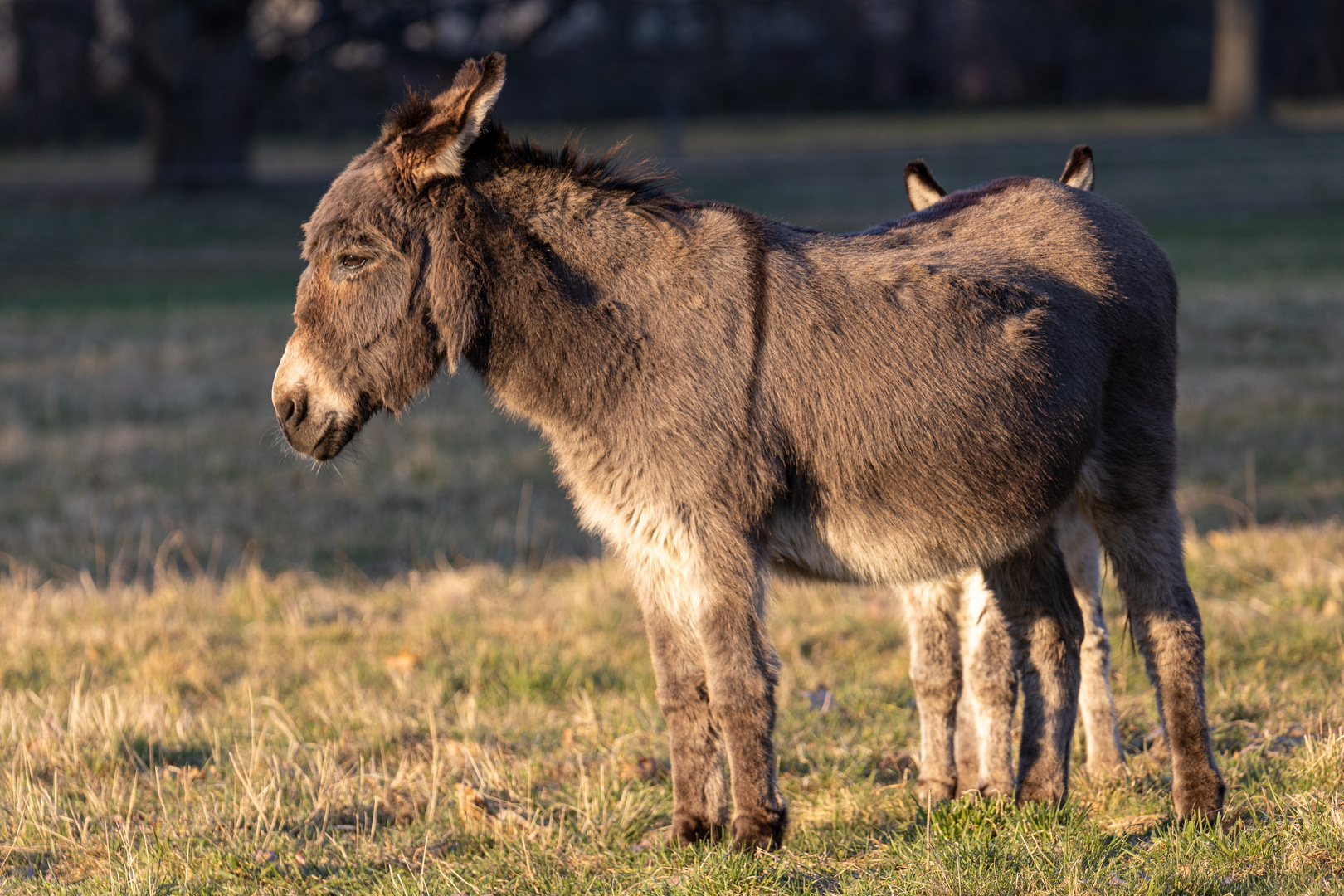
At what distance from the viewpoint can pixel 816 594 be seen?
6.49 metres

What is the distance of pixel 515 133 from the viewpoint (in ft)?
97.5

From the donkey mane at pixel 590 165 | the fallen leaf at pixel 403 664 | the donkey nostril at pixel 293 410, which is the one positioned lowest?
the fallen leaf at pixel 403 664

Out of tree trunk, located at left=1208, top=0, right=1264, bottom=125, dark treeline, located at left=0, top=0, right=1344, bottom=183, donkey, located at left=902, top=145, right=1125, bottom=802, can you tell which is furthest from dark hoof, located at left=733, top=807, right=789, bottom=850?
tree trunk, located at left=1208, top=0, right=1264, bottom=125

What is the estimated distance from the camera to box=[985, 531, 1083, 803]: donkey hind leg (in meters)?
4.05

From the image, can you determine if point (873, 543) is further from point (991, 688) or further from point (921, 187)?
point (921, 187)

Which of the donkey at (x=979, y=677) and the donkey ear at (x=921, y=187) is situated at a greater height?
the donkey ear at (x=921, y=187)

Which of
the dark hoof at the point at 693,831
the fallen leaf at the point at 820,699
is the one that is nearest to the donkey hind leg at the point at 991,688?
the fallen leaf at the point at 820,699

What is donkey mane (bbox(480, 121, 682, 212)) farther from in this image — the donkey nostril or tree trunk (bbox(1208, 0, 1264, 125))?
tree trunk (bbox(1208, 0, 1264, 125))

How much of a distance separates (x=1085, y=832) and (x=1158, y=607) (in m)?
0.74

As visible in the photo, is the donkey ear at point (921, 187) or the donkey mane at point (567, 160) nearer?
the donkey mane at point (567, 160)

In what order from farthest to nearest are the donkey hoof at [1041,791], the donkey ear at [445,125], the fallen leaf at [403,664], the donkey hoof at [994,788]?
the fallen leaf at [403,664]
the donkey hoof at [994,788]
the donkey hoof at [1041,791]
the donkey ear at [445,125]

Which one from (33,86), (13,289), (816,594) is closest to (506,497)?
(816,594)

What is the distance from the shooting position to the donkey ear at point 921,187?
480 cm

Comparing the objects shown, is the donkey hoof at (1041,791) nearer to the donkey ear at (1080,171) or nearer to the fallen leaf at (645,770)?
the fallen leaf at (645,770)
